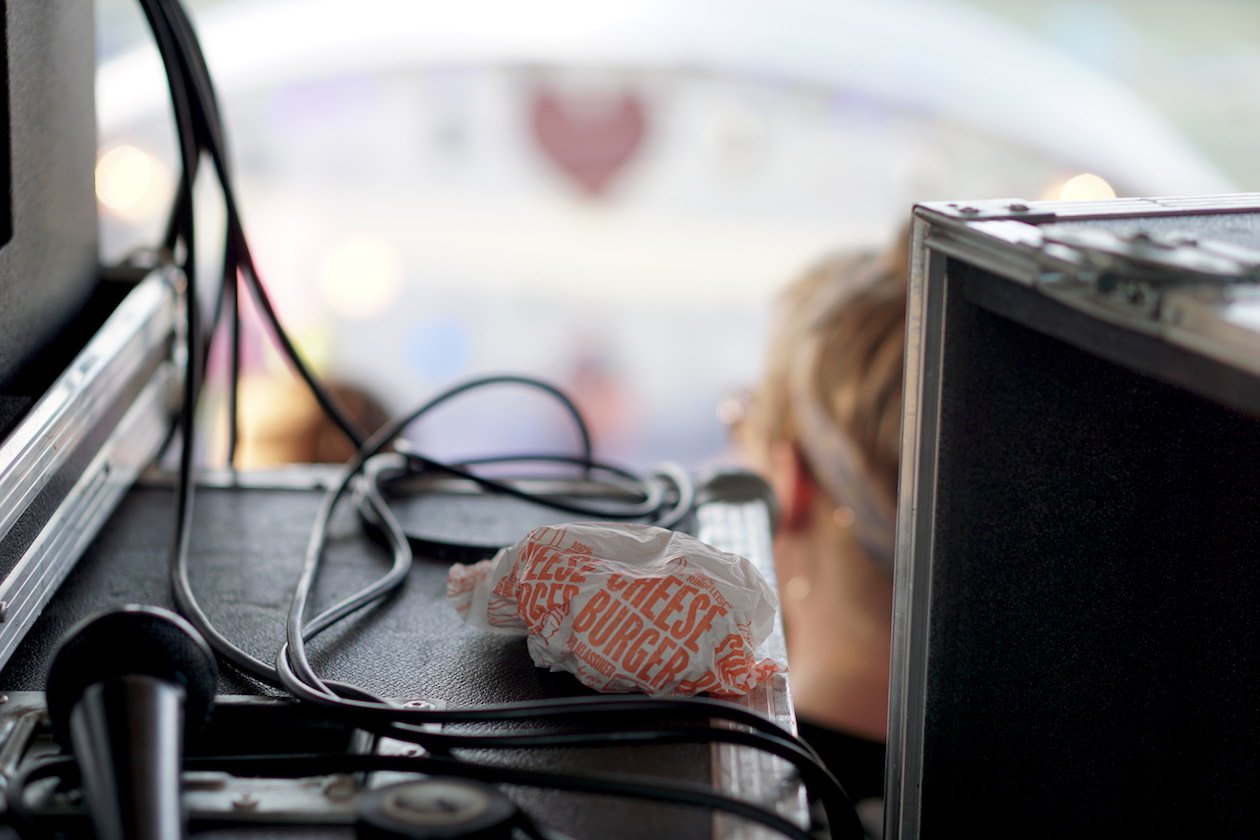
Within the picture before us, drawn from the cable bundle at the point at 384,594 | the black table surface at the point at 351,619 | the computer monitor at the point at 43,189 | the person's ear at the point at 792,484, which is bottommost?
the person's ear at the point at 792,484

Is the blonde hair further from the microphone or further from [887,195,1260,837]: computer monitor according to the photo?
the microphone

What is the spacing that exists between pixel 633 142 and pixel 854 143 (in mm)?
462

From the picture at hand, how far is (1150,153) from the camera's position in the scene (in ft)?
8.52

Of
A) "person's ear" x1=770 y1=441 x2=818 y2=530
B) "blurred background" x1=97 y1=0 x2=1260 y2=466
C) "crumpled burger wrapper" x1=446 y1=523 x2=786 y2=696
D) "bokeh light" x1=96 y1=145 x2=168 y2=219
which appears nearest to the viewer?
"crumpled burger wrapper" x1=446 y1=523 x2=786 y2=696

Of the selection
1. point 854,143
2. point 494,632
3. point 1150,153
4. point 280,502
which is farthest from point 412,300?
point 494,632

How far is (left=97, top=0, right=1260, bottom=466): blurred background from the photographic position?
249cm

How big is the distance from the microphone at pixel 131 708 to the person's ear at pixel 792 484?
1048 millimetres

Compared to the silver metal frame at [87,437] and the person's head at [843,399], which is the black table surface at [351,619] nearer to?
the silver metal frame at [87,437]

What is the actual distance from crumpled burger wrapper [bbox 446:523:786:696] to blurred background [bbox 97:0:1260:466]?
1.91 meters

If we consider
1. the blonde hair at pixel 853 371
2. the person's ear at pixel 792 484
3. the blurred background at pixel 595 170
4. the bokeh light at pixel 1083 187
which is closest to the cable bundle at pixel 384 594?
the blonde hair at pixel 853 371

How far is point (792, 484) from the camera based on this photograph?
145 cm

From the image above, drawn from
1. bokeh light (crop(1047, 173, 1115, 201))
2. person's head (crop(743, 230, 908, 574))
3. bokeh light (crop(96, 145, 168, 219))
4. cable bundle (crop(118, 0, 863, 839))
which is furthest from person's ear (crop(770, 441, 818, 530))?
bokeh light (crop(96, 145, 168, 219))

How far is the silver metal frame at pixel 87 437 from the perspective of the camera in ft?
1.79

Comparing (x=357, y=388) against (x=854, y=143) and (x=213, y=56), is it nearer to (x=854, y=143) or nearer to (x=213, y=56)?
(x=213, y=56)
